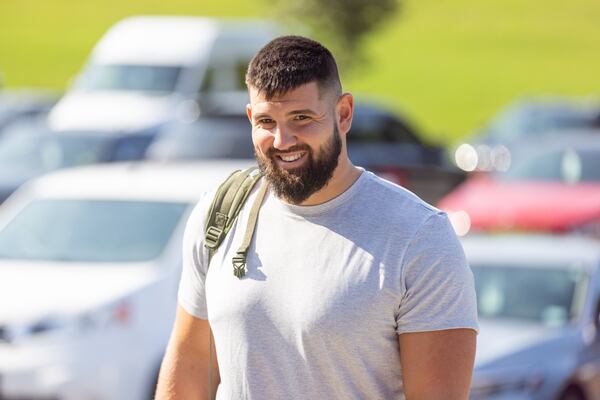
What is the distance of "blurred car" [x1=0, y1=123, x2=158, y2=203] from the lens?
643 inches

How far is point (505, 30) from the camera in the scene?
2800 inches

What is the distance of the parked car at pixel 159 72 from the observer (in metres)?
→ 20.4

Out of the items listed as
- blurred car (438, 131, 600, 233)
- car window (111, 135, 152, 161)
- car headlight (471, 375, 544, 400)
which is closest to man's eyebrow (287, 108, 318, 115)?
car headlight (471, 375, 544, 400)

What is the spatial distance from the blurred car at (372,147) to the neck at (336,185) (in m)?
9.64

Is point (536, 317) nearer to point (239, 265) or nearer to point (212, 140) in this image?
point (239, 265)

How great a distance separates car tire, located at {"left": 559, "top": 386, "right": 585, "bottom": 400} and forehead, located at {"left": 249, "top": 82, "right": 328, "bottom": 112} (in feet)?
16.7

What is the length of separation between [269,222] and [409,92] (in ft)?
182

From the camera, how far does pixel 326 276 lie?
318 centimetres

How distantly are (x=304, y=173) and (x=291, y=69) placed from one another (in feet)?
0.74

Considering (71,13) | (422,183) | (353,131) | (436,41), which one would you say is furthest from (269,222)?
(71,13)

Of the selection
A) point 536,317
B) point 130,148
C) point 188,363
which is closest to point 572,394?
point 536,317

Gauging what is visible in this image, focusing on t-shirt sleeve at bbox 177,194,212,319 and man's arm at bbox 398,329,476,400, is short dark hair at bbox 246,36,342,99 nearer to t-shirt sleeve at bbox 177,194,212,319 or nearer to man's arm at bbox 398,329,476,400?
t-shirt sleeve at bbox 177,194,212,319

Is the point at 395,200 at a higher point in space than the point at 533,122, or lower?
higher

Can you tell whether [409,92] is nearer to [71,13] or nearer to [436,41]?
Answer: [436,41]
